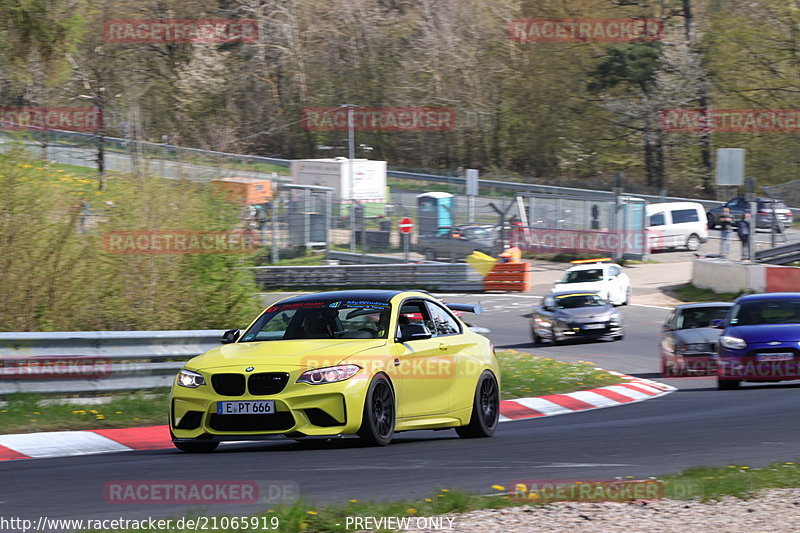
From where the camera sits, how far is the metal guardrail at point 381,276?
39.6m

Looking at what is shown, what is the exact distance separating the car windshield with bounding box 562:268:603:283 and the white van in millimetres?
15081

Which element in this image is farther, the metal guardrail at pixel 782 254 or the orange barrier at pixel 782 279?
the metal guardrail at pixel 782 254

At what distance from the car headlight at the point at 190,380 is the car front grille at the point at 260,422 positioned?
0.37 m

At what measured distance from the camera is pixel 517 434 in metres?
11.5

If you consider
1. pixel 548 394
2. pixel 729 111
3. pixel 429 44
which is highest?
pixel 429 44

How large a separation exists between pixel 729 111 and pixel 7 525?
65.5 m

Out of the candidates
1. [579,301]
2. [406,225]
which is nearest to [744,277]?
[579,301]

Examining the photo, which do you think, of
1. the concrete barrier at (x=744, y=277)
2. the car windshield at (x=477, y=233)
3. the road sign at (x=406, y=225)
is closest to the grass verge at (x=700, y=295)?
the concrete barrier at (x=744, y=277)

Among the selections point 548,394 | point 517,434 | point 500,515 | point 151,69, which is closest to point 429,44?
point 151,69

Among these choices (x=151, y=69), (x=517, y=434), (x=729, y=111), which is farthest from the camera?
(x=151, y=69)

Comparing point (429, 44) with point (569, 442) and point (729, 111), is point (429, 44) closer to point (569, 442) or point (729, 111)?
point (729, 111)

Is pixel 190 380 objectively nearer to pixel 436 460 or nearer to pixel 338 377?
pixel 338 377

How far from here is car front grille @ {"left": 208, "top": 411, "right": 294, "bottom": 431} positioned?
9203 mm

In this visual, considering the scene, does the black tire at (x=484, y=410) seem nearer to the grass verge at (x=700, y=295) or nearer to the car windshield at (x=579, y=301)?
the car windshield at (x=579, y=301)
